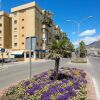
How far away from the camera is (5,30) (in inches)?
3145

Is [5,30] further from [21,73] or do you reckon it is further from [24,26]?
[21,73]

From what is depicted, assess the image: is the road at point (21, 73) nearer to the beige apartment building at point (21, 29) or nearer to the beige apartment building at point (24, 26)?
the beige apartment building at point (21, 29)

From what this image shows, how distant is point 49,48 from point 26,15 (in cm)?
6590

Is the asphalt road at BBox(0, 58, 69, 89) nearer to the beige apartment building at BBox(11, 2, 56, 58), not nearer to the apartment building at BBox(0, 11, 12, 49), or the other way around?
the beige apartment building at BBox(11, 2, 56, 58)

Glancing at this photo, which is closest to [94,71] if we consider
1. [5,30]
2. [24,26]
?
[24,26]

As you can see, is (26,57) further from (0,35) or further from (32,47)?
(32,47)

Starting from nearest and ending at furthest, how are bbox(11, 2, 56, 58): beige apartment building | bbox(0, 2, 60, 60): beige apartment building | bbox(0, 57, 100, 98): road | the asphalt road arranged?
1. bbox(0, 57, 100, 98): road
2. the asphalt road
3. bbox(0, 2, 60, 60): beige apartment building
4. bbox(11, 2, 56, 58): beige apartment building

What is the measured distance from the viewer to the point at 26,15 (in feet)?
253

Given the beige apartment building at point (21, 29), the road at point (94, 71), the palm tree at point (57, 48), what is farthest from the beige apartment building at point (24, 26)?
the palm tree at point (57, 48)

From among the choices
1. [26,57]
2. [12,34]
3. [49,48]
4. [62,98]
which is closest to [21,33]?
[12,34]

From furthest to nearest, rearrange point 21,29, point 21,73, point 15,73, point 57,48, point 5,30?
point 5,30 < point 21,29 < point 15,73 < point 21,73 < point 57,48

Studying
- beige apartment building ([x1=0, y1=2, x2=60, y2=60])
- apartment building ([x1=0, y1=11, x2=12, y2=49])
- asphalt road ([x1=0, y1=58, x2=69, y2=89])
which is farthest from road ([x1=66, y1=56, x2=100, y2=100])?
apartment building ([x1=0, y1=11, x2=12, y2=49])

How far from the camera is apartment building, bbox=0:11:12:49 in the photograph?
78662 millimetres

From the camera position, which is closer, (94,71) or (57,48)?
(57,48)
